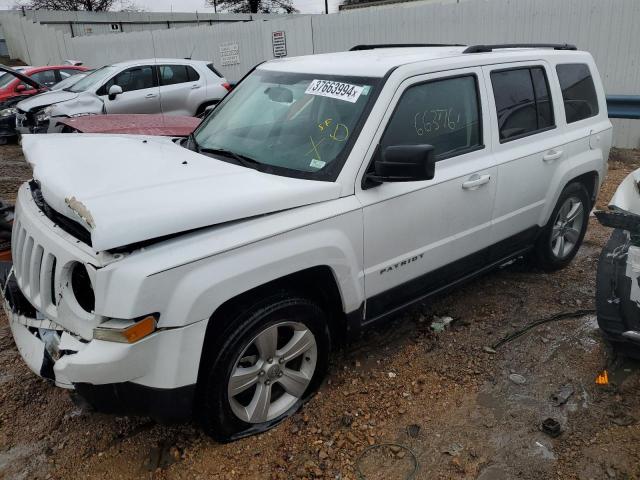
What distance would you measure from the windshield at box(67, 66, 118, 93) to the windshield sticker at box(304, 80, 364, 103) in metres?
8.10

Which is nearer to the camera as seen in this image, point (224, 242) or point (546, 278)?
point (224, 242)

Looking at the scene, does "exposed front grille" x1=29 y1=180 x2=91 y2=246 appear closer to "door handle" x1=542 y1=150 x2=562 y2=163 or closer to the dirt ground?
the dirt ground

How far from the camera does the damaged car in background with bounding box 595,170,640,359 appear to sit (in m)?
2.84

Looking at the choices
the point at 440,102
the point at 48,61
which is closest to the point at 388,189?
the point at 440,102

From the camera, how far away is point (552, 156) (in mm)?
4000

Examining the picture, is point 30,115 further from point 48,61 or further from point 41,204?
point 48,61

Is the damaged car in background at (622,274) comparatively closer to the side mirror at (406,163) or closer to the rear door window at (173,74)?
the side mirror at (406,163)

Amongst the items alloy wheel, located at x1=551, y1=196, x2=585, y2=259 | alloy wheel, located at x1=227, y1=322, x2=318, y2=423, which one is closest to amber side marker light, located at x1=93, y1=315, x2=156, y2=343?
alloy wheel, located at x1=227, y1=322, x2=318, y2=423

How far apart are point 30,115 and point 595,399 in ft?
31.4

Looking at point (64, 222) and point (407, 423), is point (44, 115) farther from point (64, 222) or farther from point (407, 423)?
point (407, 423)

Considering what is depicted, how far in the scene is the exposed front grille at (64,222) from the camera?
242 centimetres

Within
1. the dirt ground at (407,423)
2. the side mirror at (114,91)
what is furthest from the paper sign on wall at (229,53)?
the dirt ground at (407,423)

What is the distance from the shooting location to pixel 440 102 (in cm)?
333

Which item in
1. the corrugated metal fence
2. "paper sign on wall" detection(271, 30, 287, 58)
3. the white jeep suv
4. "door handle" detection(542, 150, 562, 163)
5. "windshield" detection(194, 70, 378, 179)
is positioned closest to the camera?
the white jeep suv
